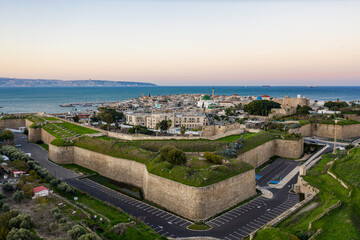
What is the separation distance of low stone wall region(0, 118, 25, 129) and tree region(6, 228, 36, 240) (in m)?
63.3

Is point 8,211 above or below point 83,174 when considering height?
above

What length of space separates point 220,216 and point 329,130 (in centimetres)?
4241

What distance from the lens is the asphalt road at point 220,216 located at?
2256cm

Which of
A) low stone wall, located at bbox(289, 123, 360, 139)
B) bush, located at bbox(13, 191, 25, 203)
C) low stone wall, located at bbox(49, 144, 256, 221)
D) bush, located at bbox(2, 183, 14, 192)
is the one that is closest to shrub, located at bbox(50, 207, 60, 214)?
bush, located at bbox(13, 191, 25, 203)

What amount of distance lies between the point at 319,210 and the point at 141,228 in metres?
14.5

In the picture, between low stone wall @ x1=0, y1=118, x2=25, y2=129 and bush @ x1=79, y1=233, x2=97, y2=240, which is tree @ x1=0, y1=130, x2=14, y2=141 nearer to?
low stone wall @ x1=0, y1=118, x2=25, y2=129

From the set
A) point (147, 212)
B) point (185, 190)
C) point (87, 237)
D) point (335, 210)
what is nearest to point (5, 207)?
point (87, 237)

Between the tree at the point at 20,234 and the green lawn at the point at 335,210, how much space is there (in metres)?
14.8

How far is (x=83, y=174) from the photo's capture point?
38125 millimetres

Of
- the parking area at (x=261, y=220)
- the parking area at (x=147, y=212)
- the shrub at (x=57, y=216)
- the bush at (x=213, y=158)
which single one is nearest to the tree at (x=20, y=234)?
the shrub at (x=57, y=216)

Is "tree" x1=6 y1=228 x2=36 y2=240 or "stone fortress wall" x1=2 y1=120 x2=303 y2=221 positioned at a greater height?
"tree" x1=6 y1=228 x2=36 y2=240

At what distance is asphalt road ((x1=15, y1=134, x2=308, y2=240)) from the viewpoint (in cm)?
2256

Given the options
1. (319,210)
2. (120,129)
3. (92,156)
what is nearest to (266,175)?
(319,210)

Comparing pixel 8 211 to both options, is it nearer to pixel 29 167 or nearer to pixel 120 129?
pixel 29 167
